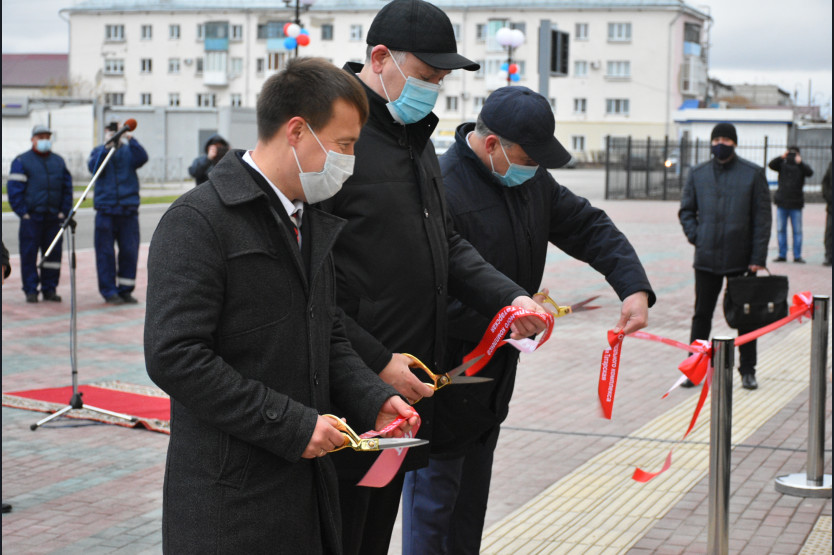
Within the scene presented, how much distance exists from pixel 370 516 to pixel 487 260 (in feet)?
3.13

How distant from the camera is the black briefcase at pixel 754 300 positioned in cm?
744

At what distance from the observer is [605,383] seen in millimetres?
3988

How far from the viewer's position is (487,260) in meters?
3.72

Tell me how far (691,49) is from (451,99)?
18039 millimetres

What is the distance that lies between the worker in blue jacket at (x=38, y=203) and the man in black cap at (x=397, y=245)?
10.4m

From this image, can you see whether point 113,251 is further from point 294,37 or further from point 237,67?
point 237,67

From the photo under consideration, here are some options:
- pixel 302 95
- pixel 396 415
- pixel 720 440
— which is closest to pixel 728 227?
pixel 720 440

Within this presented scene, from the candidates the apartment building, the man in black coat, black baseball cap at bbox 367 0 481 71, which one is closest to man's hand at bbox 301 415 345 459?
the man in black coat

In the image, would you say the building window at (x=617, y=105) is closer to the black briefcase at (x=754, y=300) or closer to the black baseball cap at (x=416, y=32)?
the black briefcase at (x=754, y=300)

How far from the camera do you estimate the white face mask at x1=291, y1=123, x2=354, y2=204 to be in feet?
8.23

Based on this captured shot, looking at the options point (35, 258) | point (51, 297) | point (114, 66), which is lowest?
point (51, 297)

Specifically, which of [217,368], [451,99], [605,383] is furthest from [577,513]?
[451,99]

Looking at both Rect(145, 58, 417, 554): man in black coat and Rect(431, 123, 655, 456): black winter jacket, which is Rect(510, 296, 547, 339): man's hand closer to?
Rect(431, 123, 655, 456): black winter jacket

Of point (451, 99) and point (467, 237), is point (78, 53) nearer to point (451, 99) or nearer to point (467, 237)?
point (451, 99)
